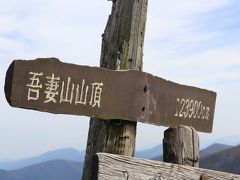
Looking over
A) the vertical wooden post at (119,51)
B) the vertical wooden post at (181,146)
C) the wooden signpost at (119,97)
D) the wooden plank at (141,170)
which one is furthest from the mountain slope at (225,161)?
the wooden plank at (141,170)

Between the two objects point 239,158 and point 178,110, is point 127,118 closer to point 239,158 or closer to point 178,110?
point 178,110

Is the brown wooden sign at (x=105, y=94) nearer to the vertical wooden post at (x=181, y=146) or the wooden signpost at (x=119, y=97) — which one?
the wooden signpost at (x=119, y=97)

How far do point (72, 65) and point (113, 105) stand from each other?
23.7 inches

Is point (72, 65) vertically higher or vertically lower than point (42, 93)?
higher

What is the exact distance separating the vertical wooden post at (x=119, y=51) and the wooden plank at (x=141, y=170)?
792 millimetres

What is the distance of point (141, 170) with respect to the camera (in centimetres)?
446

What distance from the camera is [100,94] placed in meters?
4.79

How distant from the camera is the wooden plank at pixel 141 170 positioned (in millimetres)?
4219

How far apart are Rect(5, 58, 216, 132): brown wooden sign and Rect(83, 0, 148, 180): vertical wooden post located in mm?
324

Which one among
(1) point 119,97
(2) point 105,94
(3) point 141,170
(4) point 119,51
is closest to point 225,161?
(4) point 119,51

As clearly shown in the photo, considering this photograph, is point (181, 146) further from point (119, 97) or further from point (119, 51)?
point (119, 51)

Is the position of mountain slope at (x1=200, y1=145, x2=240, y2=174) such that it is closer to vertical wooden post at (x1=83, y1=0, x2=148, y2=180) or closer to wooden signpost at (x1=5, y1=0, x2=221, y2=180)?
wooden signpost at (x1=5, y1=0, x2=221, y2=180)

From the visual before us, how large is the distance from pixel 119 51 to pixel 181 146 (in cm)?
120

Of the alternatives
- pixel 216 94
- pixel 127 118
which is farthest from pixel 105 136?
pixel 216 94
